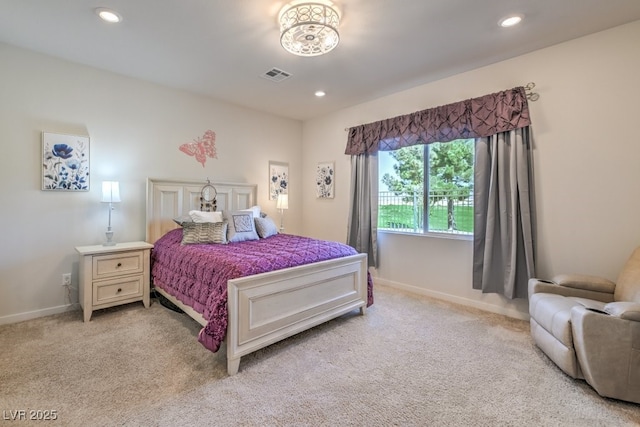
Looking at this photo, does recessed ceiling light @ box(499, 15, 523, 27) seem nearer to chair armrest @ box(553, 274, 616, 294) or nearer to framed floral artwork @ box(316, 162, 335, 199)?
chair armrest @ box(553, 274, 616, 294)

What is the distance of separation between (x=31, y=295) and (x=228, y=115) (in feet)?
10.2

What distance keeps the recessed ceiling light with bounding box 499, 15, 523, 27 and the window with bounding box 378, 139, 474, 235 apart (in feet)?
4.01

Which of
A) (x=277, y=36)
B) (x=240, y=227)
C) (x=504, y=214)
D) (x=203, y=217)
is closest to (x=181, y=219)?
(x=203, y=217)

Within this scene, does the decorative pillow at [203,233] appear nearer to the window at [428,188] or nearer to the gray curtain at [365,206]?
the gray curtain at [365,206]

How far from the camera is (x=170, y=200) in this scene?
3.71 m

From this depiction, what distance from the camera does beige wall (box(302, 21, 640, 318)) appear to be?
2400 mm

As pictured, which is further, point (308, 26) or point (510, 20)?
point (510, 20)

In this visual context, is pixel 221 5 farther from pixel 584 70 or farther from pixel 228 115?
pixel 584 70

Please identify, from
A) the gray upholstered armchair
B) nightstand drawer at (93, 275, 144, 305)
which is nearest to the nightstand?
nightstand drawer at (93, 275, 144, 305)

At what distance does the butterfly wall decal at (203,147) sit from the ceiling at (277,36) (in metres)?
0.74

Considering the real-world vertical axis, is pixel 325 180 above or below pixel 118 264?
above

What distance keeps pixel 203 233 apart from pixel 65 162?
1.59 m

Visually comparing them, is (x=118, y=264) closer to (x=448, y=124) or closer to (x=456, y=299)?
(x=456, y=299)

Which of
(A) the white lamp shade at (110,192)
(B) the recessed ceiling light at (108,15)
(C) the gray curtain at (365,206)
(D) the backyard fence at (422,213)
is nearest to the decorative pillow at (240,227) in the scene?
(A) the white lamp shade at (110,192)
